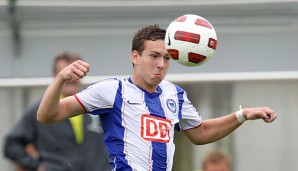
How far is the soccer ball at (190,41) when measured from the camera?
5695 mm

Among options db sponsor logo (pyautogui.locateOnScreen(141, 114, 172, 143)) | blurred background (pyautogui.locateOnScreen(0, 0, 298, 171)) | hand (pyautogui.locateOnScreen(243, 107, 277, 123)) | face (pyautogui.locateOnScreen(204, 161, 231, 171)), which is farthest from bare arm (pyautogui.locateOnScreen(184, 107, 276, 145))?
blurred background (pyautogui.locateOnScreen(0, 0, 298, 171))

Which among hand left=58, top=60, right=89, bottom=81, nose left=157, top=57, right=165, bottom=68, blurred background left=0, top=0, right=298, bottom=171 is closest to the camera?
hand left=58, top=60, right=89, bottom=81

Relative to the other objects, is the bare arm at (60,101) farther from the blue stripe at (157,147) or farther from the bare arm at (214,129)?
the bare arm at (214,129)

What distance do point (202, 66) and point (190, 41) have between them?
11.5ft

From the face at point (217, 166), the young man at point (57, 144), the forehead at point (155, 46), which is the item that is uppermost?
the forehead at point (155, 46)

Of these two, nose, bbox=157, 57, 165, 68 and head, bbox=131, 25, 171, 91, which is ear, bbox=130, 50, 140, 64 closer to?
head, bbox=131, 25, 171, 91

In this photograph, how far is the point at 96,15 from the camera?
963 cm

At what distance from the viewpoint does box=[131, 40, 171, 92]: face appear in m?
5.62

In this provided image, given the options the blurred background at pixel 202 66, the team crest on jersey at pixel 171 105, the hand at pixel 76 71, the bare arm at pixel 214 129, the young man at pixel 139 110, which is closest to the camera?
the hand at pixel 76 71

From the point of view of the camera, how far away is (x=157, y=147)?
5527 millimetres

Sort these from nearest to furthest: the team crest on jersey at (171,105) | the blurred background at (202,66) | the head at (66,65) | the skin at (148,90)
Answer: the skin at (148,90) < the team crest on jersey at (171,105) < the head at (66,65) < the blurred background at (202,66)

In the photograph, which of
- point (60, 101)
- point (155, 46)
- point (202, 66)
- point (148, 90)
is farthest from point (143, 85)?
point (202, 66)

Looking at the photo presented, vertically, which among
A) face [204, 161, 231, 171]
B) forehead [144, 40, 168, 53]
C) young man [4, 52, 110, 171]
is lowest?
face [204, 161, 231, 171]

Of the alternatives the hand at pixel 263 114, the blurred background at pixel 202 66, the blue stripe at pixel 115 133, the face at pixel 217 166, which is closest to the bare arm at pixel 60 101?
the blue stripe at pixel 115 133
